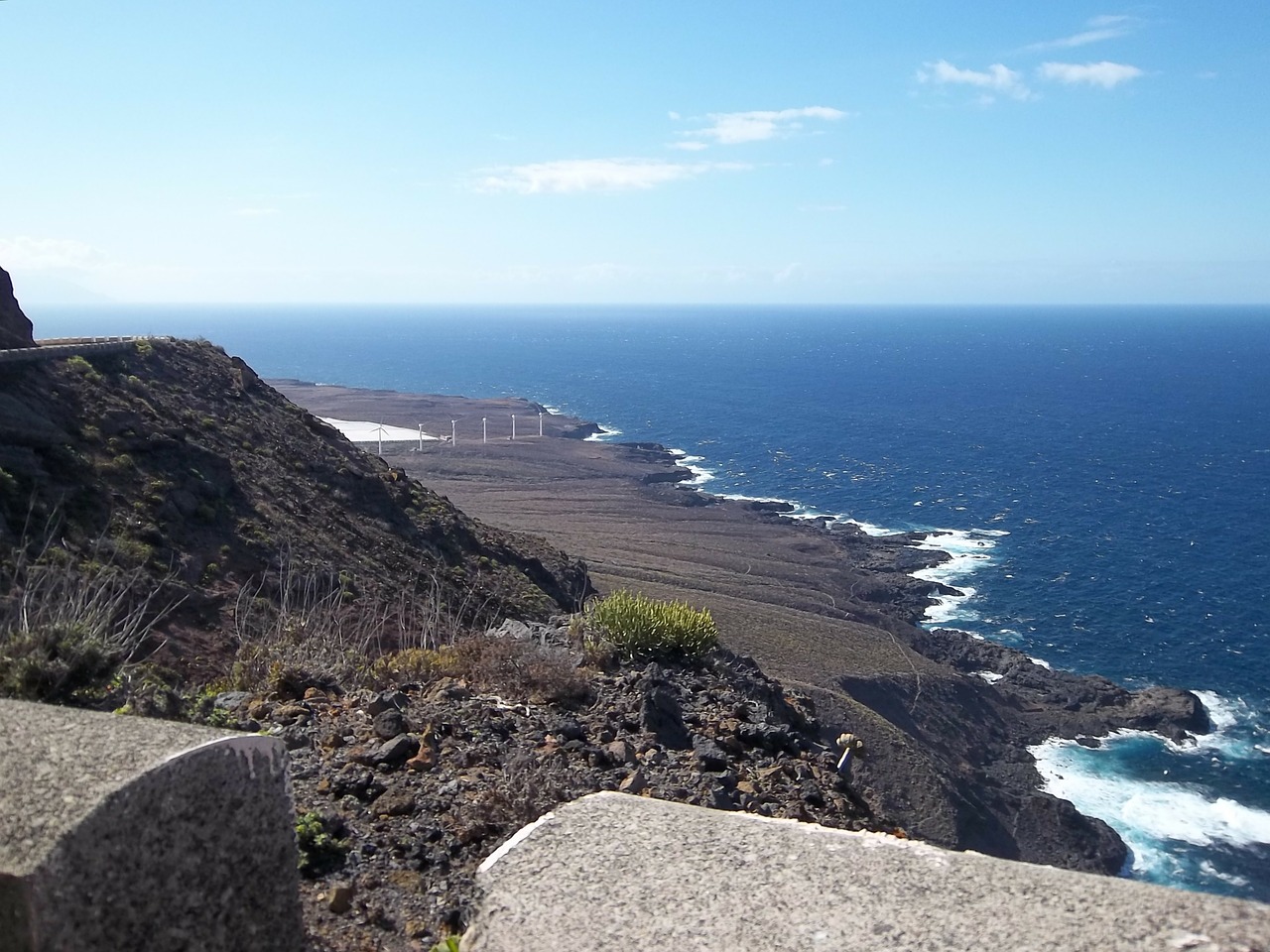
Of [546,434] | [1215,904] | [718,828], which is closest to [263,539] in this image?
[718,828]

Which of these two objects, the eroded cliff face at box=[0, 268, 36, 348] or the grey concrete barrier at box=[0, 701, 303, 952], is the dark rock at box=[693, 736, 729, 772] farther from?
the eroded cliff face at box=[0, 268, 36, 348]

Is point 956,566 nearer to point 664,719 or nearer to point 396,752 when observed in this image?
point 664,719

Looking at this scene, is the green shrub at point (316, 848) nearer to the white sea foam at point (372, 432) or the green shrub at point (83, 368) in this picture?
the green shrub at point (83, 368)

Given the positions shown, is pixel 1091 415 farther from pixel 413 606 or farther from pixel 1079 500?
pixel 413 606

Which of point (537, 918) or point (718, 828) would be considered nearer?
point (537, 918)

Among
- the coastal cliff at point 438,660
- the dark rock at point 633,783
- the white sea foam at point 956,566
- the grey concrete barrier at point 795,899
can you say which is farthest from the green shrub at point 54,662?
the white sea foam at point 956,566

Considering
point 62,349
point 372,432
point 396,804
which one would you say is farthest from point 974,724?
point 372,432
